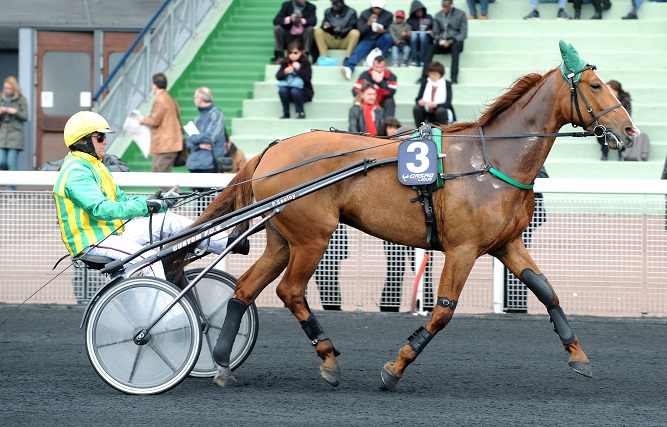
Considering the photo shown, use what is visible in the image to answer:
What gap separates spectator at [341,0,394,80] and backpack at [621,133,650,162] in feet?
11.5

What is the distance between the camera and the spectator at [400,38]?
1505 cm

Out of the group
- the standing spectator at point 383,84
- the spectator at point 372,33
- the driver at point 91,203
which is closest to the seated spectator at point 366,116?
the standing spectator at point 383,84

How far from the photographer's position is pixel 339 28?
15.2 meters

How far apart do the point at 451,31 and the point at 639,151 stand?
2.89 m

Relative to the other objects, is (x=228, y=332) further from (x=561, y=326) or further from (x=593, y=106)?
(x=593, y=106)

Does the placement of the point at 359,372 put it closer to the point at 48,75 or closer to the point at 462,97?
the point at 462,97

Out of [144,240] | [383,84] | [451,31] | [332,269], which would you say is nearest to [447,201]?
[144,240]

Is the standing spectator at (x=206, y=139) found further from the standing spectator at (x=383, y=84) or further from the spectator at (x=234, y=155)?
the standing spectator at (x=383, y=84)

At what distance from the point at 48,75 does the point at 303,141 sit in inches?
489

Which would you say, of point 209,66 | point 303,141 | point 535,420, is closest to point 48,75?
point 209,66

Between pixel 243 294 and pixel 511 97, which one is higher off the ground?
pixel 511 97

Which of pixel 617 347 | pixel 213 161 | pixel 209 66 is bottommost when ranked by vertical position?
pixel 617 347

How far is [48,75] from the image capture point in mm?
18031

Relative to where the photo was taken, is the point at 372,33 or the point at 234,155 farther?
the point at 372,33
